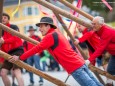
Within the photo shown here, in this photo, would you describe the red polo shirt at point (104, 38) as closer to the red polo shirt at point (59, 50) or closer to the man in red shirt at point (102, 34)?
the man in red shirt at point (102, 34)

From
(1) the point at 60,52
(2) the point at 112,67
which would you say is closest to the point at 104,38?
(2) the point at 112,67

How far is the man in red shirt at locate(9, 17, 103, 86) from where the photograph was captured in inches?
275

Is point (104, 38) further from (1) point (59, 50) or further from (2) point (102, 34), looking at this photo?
(1) point (59, 50)

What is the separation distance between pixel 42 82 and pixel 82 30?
259 cm

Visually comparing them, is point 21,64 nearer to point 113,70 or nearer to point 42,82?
point 113,70

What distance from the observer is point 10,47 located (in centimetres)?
923

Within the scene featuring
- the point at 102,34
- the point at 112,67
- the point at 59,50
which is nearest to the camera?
the point at 59,50

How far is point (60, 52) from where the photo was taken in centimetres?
703

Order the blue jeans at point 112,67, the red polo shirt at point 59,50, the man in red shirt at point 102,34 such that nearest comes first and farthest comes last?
the red polo shirt at point 59,50, the man in red shirt at point 102,34, the blue jeans at point 112,67

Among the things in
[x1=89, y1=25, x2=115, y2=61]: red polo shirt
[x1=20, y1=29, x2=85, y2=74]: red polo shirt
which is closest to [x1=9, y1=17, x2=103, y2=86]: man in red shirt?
[x1=20, y1=29, x2=85, y2=74]: red polo shirt

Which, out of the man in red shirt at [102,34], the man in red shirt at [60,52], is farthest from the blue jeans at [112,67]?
A: the man in red shirt at [60,52]

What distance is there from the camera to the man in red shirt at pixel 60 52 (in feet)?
22.9

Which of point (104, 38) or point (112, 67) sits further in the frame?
point (112, 67)

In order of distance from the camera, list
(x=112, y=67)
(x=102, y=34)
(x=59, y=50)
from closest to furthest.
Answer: (x=59, y=50)
(x=102, y=34)
(x=112, y=67)
